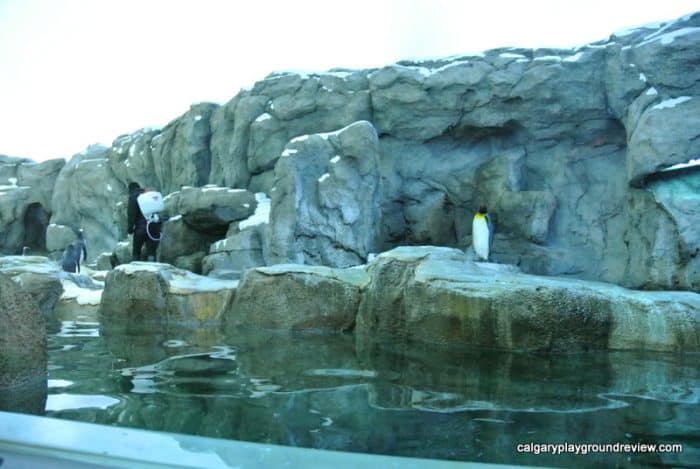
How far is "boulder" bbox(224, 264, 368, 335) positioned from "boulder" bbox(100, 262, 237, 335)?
40cm

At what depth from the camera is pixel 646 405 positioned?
2.98m

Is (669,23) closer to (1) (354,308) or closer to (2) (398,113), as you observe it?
(2) (398,113)

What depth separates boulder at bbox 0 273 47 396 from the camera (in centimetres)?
307

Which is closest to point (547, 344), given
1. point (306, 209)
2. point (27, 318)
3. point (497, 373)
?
point (497, 373)

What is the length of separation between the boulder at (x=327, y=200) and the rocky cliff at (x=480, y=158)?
28mm

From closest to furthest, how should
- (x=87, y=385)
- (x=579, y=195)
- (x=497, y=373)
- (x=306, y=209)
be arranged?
(x=87, y=385) < (x=497, y=373) < (x=306, y=209) < (x=579, y=195)

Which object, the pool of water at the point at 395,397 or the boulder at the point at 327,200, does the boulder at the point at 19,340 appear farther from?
the boulder at the point at 327,200

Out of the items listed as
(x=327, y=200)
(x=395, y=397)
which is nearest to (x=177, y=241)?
(x=327, y=200)

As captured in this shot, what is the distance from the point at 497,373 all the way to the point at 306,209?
23.2 feet

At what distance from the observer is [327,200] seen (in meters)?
10.6

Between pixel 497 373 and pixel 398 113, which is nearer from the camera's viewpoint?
pixel 497 373

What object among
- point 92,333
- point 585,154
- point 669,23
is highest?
point 669,23

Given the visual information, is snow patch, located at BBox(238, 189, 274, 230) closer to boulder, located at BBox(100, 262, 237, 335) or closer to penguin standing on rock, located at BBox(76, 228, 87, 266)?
boulder, located at BBox(100, 262, 237, 335)

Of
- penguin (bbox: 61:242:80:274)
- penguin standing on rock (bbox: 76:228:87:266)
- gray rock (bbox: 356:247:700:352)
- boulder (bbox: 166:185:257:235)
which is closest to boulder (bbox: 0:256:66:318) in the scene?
boulder (bbox: 166:185:257:235)
